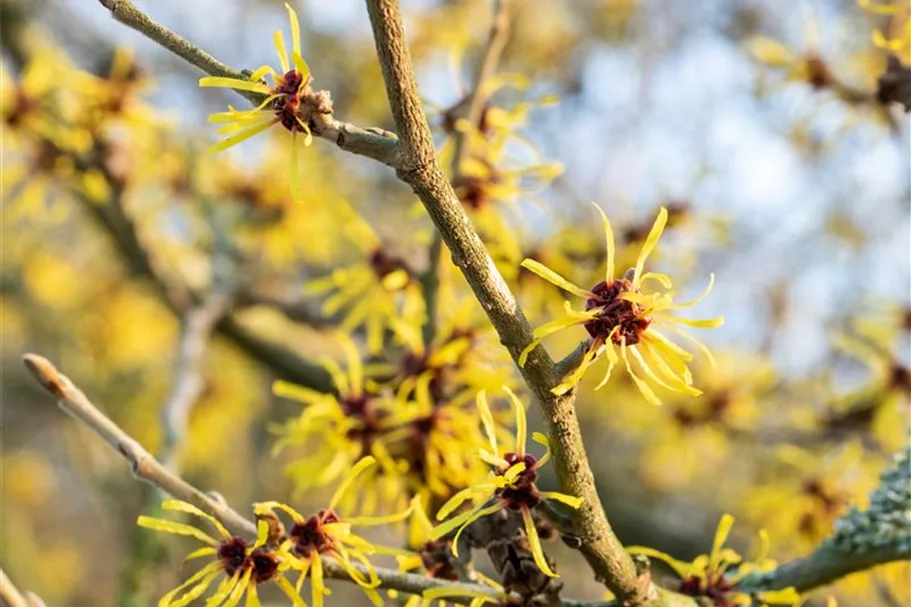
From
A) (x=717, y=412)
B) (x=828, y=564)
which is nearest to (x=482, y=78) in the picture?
(x=828, y=564)

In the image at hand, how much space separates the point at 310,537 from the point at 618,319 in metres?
0.45

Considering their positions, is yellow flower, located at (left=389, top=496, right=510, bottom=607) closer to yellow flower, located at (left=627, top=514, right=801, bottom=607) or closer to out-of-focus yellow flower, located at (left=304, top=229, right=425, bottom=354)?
yellow flower, located at (left=627, top=514, right=801, bottom=607)

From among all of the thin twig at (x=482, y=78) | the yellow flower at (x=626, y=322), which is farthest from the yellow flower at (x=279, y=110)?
the thin twig at (x=482, y=78)

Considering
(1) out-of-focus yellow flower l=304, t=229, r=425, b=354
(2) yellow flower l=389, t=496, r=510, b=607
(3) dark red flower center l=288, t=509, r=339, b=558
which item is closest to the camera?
(3) dark red flower center l=288, t=509, r=339, b=558

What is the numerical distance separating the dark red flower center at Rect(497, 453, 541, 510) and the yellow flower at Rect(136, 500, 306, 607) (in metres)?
0.26

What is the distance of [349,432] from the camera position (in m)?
1.61

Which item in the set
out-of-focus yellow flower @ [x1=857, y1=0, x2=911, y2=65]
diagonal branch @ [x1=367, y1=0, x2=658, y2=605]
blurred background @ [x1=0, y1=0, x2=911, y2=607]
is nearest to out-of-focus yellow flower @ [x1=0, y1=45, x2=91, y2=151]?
blurred background @ [x1=0, y1=0, x2=911, y2=607]

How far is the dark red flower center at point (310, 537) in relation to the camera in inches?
44.4

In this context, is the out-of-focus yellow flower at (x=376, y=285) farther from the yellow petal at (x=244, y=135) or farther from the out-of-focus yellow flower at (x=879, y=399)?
the out-of-focus yellow flower at (x=879, y=399)

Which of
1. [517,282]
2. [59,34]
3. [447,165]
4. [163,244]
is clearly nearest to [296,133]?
[447,165]

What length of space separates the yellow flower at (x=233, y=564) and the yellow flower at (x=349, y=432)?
1.43 ft

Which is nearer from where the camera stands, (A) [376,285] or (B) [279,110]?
(B) [279,110]

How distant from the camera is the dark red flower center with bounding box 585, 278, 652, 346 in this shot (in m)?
1.00

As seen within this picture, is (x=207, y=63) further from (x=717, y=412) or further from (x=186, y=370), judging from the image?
(x=717, y=412)
